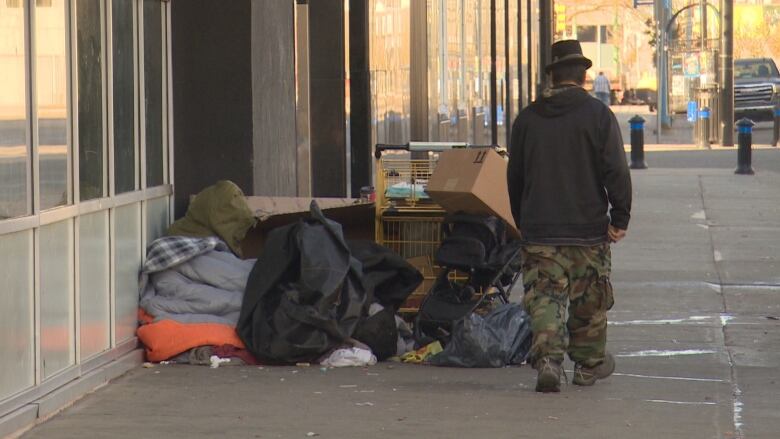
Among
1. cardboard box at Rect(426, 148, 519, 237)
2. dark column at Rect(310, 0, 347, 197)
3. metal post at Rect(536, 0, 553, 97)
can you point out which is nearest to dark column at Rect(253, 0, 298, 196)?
cardboard box at Rect(426, 148, 519, 237)

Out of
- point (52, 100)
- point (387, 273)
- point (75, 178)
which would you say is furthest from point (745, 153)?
point (52, 100)

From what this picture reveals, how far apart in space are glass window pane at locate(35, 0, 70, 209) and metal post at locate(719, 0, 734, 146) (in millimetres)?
28654

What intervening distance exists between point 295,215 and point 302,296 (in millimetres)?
1139

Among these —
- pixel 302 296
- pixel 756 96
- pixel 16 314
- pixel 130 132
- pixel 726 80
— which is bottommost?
pixel 302 296

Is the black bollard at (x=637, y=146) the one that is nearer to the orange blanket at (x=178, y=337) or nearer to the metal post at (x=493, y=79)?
the metal post at (x=493, y=79)

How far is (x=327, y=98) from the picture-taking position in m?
13.6

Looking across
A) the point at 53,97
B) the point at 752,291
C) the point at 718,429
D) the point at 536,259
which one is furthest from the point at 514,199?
the point at 752,291

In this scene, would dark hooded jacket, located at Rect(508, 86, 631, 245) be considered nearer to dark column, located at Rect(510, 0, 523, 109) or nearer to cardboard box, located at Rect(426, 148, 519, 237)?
cardboard box, located at Rect(426, 148, 519, 237)

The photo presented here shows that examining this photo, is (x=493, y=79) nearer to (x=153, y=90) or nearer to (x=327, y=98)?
(x=327, y=98)

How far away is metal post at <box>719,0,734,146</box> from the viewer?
34.4m

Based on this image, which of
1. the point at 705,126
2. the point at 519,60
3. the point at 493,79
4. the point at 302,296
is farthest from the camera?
the point at 705,126

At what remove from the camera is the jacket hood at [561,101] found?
24.8 ft

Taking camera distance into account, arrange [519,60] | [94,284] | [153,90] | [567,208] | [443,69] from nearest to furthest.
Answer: [567,208]
[94,284]
[153,90]
[443,69]
[519,60]

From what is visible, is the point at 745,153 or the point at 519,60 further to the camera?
the point at 519,60
